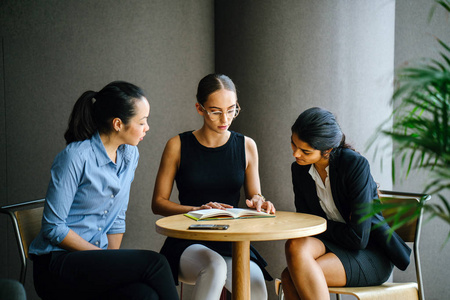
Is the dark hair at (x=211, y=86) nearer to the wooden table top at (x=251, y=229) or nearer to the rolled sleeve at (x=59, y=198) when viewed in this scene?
the wooden table top at (x=251, y=229)

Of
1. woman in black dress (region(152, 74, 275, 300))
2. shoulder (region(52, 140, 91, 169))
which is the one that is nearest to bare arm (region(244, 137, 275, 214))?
woman in black dress (region(152, 74, 275, 300))

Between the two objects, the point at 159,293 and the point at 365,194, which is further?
the point at 365,194

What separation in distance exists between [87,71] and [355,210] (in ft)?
7.10

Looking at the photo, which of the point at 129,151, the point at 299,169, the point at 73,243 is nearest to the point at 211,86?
the point at 129,151

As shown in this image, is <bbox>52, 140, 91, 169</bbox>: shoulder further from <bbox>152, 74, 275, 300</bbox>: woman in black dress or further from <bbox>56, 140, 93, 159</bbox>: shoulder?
<bbox>152, 74, 275, 300</bbox>: woman in black dress

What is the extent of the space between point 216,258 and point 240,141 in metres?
0.82

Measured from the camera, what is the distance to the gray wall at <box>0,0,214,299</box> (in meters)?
2.99

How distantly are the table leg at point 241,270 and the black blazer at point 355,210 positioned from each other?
0.53 metres

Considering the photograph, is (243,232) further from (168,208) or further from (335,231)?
(168,208)

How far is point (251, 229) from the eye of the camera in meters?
1.82

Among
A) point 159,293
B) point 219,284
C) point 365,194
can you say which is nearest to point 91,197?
point 159,293

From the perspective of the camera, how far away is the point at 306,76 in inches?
126

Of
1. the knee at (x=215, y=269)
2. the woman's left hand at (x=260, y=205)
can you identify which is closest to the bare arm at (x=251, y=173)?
the woman's left hand at (x=260, y=205)

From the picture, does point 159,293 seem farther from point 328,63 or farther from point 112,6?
point 112,6
